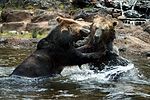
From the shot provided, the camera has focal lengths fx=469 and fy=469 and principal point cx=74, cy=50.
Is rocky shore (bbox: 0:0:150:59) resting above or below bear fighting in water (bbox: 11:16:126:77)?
→ below

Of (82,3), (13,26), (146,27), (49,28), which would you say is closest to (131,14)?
(82,3)

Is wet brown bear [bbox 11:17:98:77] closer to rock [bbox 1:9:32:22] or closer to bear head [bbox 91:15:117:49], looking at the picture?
bear head [bbox 91:15:117:49]

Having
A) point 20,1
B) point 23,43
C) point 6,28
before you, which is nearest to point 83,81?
point 23,43

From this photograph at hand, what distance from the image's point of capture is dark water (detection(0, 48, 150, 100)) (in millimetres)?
9117

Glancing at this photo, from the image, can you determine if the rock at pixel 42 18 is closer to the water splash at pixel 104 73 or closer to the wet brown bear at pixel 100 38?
the water splash at pixel 104 73

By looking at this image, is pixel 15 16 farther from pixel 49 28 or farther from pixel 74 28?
pixel 74 28

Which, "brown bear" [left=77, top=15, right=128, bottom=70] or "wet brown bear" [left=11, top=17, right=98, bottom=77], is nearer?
"wet brown bear" [left=11, top=17, right=98, bottom=77]

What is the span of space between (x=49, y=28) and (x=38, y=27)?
107 cm

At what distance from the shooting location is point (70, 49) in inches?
431

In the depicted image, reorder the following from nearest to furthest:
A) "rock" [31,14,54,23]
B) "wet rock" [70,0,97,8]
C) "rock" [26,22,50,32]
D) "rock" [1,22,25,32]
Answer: "rock" [26,22,50,32] < "rock" [1,22,25,32] < "rock" [31,14,54,23] < "wet rock" [70,0,97,8]

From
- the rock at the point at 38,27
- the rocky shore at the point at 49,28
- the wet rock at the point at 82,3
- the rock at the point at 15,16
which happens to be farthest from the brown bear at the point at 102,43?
the wet rock at the point at 82,3

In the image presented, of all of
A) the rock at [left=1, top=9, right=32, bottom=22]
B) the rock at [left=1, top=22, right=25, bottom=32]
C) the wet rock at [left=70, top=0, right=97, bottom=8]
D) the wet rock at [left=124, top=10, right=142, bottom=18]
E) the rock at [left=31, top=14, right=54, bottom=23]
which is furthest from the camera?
the wet rock at [left=70, top=0, right=97, bottom=8]

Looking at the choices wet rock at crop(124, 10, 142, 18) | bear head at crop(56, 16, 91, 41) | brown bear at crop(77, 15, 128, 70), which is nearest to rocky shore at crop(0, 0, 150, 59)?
wet rock at crop(124, 10, 142, 18)

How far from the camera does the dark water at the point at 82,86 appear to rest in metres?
9.12
